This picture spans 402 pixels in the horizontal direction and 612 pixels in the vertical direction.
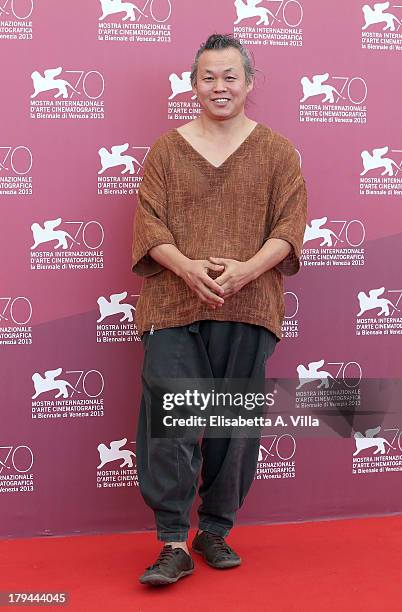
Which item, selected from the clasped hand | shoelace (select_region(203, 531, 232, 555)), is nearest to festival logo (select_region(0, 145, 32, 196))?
the clasped hand

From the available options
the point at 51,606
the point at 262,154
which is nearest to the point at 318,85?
the point at 262,154

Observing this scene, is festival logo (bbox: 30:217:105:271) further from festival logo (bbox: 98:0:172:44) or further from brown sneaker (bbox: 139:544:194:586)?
brown sneaker (bbox: 139:544:194:586)

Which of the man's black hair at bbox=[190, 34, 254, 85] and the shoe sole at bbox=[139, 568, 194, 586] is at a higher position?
the man's black hair at bbox=[190, 34, 254, 85]

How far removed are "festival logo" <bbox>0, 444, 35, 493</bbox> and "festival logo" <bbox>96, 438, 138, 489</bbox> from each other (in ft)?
0.71

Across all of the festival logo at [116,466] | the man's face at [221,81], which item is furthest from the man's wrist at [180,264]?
the festival logo at [116,466]

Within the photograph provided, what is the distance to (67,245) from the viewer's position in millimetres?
2641

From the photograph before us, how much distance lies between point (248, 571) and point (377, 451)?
2.44 ft

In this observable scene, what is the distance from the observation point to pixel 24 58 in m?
2.57

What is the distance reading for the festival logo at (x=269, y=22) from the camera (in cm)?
268

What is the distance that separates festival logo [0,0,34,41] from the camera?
2547 millimetres

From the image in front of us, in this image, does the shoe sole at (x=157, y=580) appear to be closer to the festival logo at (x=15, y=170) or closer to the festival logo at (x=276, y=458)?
the festival logo at (x=276, y=458)

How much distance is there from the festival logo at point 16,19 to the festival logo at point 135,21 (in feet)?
0.71

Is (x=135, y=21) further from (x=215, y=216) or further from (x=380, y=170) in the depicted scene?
(x=380, y=170)

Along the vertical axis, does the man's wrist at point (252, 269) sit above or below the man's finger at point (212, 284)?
above
